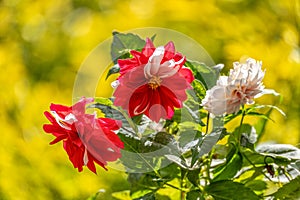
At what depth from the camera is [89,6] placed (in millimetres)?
2404

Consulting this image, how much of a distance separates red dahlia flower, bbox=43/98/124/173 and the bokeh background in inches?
8.1

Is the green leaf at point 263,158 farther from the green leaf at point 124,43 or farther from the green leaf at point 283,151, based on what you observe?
the green leaf at point 124,43

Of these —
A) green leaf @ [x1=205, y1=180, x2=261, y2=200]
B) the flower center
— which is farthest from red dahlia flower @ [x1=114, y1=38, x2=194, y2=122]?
green leaf @ [x1=205, y1=180, x2=261, y2=200]

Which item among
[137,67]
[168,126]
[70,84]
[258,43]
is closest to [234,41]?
[258,43]

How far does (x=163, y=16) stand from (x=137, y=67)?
1398 millimetres

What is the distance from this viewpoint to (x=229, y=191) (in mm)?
727

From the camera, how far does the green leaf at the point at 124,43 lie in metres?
0.78

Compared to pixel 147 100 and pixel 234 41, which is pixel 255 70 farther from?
pixel 234 41

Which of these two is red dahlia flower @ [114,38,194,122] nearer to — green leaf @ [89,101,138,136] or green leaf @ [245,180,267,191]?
green leaf @ [89,101,138,136]

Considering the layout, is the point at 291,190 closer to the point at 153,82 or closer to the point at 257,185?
the point at 257,185

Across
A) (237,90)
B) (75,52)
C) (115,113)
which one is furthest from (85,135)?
(75,52)

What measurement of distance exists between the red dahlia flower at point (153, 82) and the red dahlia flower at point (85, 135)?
32 millimetres

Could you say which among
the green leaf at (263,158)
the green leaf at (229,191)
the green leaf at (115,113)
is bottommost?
the green leaf at (229,191)

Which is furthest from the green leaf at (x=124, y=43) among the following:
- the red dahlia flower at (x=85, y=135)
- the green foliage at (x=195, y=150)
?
the red dahlia flower at (x=85, y=135)
